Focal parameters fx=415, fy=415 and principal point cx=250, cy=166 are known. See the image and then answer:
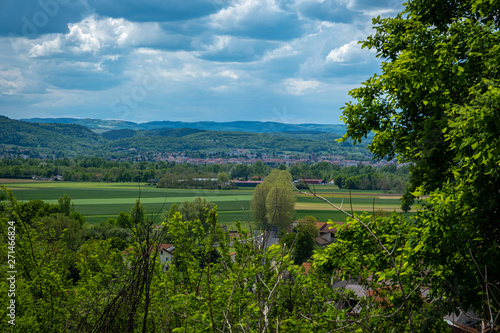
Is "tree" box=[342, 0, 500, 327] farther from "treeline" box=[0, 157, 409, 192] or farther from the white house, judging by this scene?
"treeline" box=[0, 157, 409, 192]

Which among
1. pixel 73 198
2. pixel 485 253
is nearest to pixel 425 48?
pixel 485 253

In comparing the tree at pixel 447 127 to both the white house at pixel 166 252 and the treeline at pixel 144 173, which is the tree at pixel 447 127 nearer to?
the white house at pixel 166 252

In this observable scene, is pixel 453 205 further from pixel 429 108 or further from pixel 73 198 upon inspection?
pixel 73 198

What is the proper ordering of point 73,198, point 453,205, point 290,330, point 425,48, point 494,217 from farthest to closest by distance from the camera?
point 73,198 < point 425,48 < point 494,217 < point 453,205 < point 290,330

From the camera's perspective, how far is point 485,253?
4.91 m

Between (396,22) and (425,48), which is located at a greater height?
(396,22)

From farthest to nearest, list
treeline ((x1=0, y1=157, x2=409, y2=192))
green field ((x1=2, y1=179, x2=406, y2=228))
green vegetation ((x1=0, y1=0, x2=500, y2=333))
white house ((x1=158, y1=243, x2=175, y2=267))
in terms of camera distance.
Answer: treeline ((x1=0, y1=157, x2=409, y2=192)) < green field ((x1=2, y1=179, x2=406, y2=228)) < green vegetation ((x1=0, y1=0, x2=500, y2=333)) < white house ((x1=158, y1=243, x2=175, y2=267))

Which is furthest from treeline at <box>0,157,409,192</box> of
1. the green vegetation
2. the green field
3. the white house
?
the green vegetation

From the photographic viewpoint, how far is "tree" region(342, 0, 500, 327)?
15.8 ft

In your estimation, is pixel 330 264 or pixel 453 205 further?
pixel 330 264

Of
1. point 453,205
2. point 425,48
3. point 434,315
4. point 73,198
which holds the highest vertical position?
point 425,48

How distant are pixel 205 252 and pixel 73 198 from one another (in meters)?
85.6

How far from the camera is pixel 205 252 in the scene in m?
6.59

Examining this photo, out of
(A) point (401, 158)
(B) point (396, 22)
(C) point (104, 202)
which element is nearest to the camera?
(B) point (396, 22)
